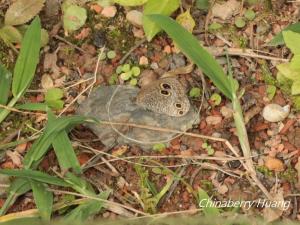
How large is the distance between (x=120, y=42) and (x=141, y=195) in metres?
0.59

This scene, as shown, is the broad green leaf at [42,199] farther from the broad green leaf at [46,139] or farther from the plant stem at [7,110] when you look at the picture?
the plant stem at [7,110]

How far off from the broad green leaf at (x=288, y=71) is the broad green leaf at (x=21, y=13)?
2.94 ft

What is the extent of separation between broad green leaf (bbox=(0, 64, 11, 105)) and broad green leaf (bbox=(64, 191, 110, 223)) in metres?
0.48

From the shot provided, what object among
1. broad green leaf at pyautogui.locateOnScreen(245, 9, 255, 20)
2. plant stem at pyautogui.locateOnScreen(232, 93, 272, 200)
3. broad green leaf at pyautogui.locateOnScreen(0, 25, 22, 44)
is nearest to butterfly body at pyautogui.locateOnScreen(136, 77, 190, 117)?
plant stem at pyautogui.locateOnScreen(232, 93, 272, 200)

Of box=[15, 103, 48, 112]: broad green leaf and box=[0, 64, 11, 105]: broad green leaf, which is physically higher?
box=[0, 64, 11, 105]: broad green leaf

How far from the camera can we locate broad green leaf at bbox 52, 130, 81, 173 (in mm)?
1964

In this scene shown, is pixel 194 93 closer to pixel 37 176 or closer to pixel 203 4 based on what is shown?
pixel 203 4

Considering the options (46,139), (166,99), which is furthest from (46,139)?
(166,99)

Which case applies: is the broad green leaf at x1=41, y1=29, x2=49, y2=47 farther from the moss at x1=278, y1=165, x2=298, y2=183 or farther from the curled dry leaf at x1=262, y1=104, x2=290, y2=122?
the moss at x1=278, y1=165, x2=298, y2=183

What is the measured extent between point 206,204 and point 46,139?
56cm

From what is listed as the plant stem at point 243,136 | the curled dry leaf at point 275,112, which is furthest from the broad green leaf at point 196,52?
the curled dry leaf at point 275,112

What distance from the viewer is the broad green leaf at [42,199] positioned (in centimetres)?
190

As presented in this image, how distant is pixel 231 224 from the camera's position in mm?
1867

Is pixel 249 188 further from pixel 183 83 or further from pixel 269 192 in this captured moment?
pixel 183 83
